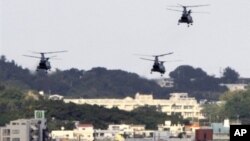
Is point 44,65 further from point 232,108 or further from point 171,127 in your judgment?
point 232,108

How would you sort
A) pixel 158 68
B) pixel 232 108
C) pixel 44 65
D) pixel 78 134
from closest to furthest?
pixel 44 65, pixel 158 68, pixel 78 134, pixel 232 108

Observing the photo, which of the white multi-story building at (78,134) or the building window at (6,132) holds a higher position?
the white multi-story building at (78,134)

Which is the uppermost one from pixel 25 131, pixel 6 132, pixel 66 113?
pixel 66 113

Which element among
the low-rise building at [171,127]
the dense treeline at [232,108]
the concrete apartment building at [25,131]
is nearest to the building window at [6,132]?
the concrete apartment building at [25,131]

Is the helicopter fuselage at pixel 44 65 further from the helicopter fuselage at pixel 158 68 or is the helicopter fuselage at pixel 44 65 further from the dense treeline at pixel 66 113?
the dense treeline at pixel 66 113

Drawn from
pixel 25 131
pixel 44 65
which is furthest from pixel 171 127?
pixel 44 65

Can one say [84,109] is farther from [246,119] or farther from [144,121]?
[246,119]
